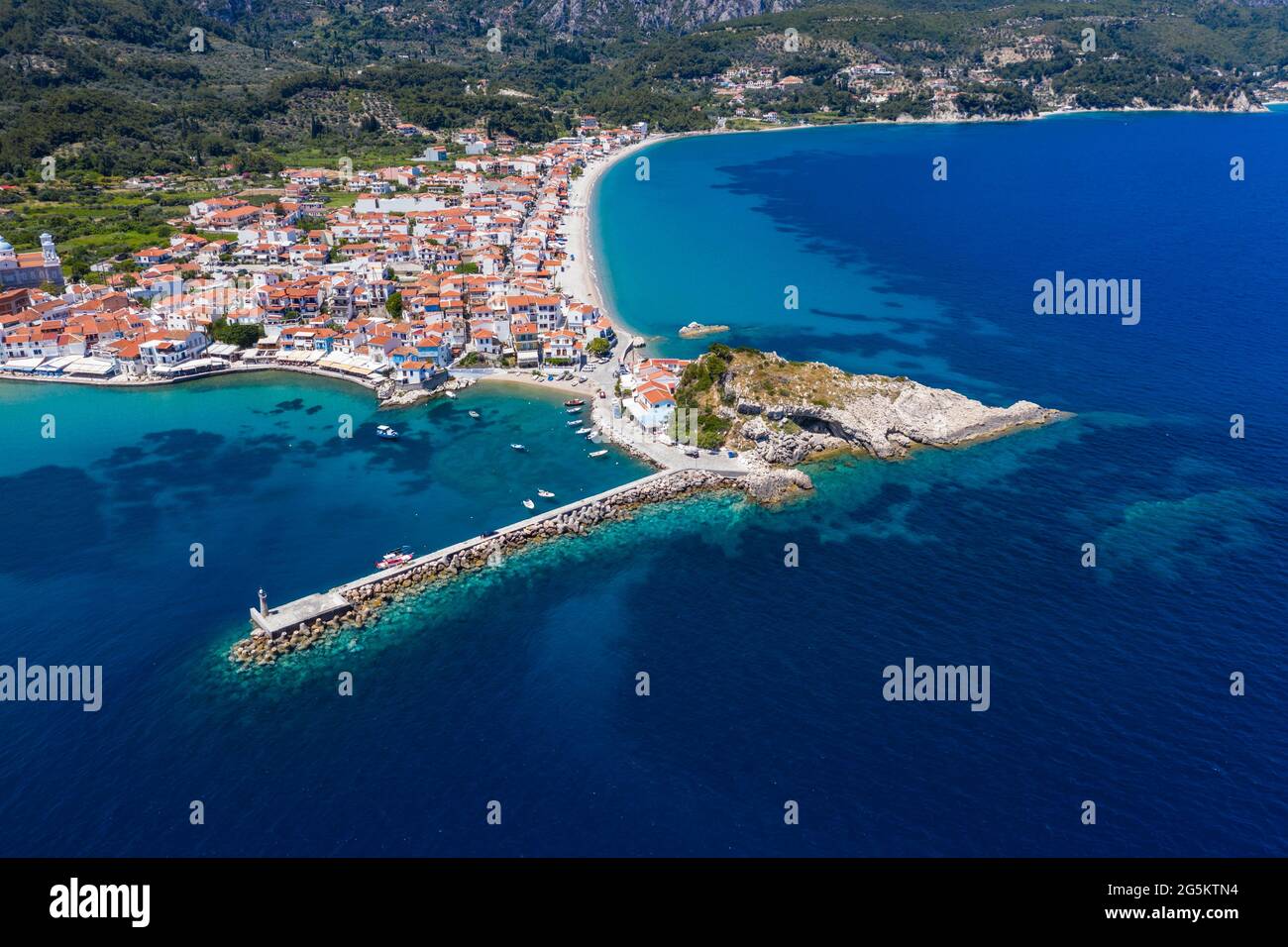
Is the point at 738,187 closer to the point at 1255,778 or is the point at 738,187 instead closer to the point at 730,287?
the point at 730,287

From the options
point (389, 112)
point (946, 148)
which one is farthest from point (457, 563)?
point (946, 148)

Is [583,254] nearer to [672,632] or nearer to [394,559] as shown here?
[394,559]

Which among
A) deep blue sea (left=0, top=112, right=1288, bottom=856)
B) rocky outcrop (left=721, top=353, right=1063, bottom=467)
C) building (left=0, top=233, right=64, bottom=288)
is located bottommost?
deep blue sea (left=0, top=112, right=1288, bottom=856)

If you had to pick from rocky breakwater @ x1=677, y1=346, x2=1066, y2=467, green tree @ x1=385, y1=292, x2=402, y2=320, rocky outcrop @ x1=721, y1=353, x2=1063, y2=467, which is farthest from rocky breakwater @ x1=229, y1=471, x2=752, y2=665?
green tree @ x1=385, y1=292, x2=402, y2=320

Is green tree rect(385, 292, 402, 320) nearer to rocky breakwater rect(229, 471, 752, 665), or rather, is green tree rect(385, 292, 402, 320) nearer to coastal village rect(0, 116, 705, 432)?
coastal village rect(0, 116, 705, 432)

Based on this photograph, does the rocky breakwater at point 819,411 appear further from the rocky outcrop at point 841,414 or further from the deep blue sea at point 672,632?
the deep blue sea at point 672,632

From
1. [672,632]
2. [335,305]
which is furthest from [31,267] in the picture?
[672,632]

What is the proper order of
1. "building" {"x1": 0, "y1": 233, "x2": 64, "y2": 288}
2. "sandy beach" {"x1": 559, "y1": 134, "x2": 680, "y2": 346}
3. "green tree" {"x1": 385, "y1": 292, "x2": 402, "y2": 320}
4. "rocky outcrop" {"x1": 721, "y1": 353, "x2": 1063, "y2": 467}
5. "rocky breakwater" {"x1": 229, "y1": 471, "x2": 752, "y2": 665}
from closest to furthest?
"rocky breakwater" {"x1": 229, "y1": 471, "x2": 752, "y2": 665} < "rocky outcrop" {"x1": 721, "y1": 353, "x2": 1063, "y2": 467} < "green tree" {"x1": 385, "y1": 292, "x2": 402, "y2": 320} < "building" {"x1": 0, "y1": 233, "x2": 64, "y2": 288} < "sandy beach" {"x1": 559, "y1": 134, "x2": 680, "y2": 346}
